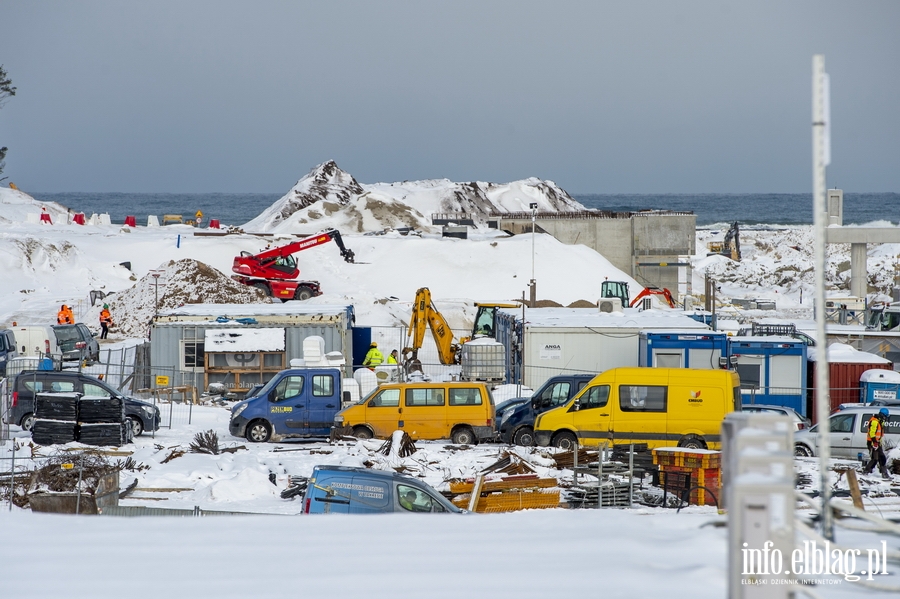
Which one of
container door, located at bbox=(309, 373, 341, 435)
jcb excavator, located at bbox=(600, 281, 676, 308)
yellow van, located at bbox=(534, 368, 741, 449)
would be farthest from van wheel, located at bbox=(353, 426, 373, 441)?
jcb excavator, located at bbox=(600, 281, 676, 308)

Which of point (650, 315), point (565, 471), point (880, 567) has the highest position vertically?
point (650, 315)

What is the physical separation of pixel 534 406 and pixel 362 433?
3.36m

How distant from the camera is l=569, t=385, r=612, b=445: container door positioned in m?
17.1

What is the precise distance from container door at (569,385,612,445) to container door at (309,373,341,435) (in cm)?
485

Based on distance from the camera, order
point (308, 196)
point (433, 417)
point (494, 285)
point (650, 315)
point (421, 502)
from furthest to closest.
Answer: point (308, 196)
point (494, 285)
point (650, 315)
point (433, 417)
point (421, 502)

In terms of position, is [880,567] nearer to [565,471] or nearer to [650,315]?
[565,471]

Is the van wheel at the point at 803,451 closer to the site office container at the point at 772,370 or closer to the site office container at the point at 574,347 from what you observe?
the site office container at the point at 772,370

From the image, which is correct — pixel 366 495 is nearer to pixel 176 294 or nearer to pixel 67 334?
pixel 67 334

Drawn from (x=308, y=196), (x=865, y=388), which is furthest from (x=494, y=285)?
(x=308, y=196)

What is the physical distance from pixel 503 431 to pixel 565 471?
3589 mm

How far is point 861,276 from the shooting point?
3916 centimetres

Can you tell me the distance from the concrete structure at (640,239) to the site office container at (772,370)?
34.6m

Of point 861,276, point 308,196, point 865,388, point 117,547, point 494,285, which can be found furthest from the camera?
point 308,196

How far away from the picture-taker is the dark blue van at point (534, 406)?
17938mm
